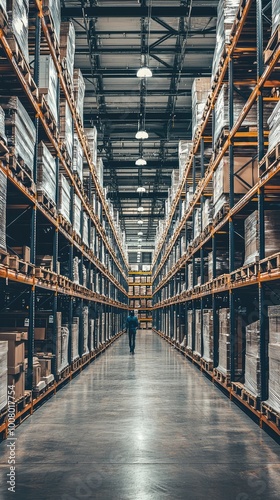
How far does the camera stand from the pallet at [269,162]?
4996mm

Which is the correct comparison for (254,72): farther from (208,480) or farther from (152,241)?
(152,241)

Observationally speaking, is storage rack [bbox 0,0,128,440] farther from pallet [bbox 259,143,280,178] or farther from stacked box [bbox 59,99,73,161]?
pallet [bbox 259,143,280,178]

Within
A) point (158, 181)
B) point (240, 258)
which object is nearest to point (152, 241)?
point (158, 181)

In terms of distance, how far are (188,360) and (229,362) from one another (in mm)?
5410

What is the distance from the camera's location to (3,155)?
491 cm

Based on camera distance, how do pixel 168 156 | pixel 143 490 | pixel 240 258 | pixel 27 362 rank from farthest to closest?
pixel 168 156, pixel 240 258, pixel 27 362, pixel 143 490

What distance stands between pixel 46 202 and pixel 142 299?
1102 inches

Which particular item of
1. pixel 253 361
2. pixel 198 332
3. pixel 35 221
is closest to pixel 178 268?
pixel 198 332

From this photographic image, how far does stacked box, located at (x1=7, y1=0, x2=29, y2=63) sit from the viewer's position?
514cm

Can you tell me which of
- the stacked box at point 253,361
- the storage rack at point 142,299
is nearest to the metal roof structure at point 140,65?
the stacked box at point 253,361

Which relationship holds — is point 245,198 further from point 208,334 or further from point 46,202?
point 208,334

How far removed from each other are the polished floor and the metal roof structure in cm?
773

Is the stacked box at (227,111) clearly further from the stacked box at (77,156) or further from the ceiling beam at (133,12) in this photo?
the ceiling beam at (133,12)

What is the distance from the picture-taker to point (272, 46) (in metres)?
5.50
